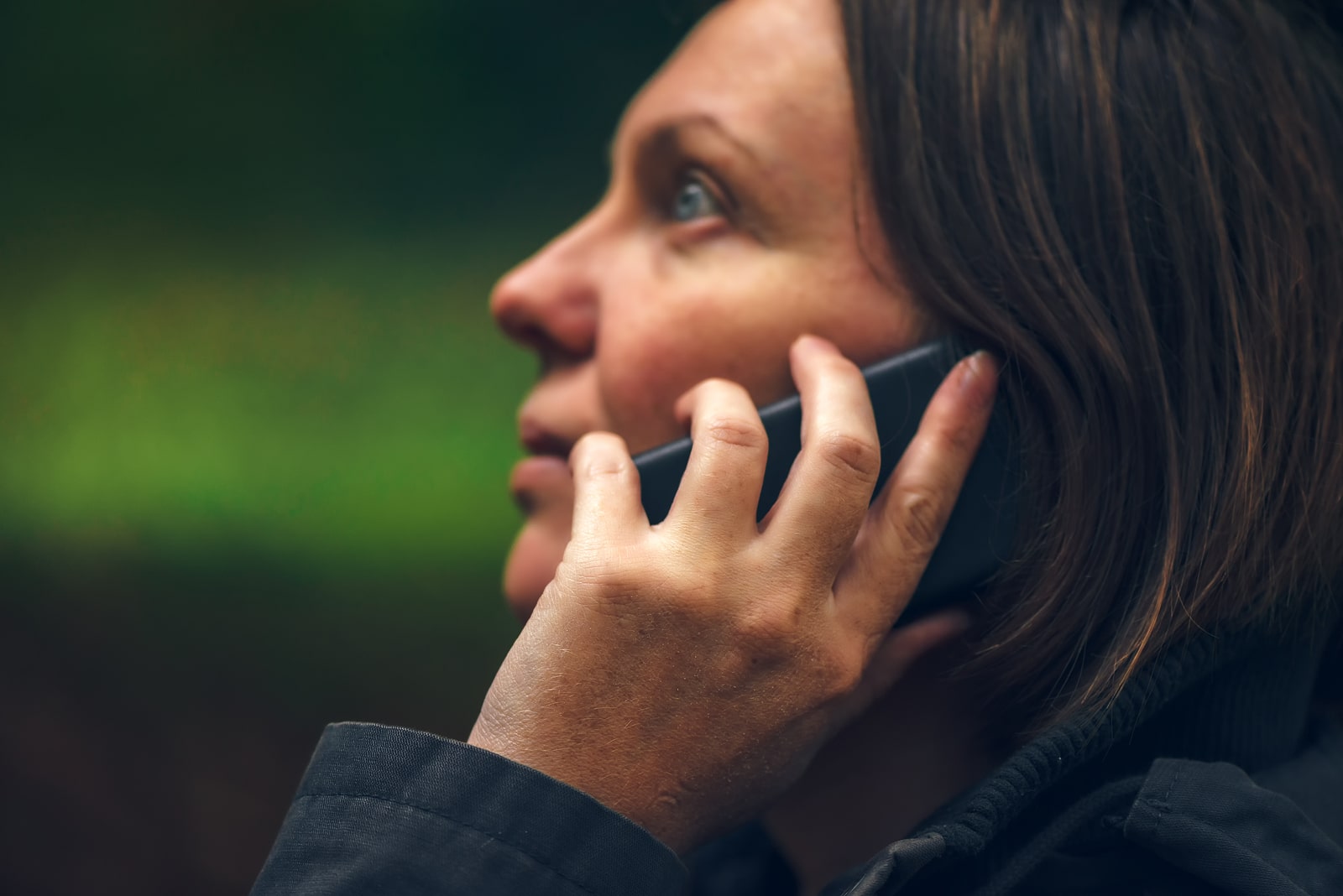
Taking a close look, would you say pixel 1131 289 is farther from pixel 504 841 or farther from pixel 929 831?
pixel 504 841

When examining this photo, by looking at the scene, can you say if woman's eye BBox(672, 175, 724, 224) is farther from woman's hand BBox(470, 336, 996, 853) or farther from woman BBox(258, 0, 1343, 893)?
woman's hand BBox(470, 336, 996, 853)

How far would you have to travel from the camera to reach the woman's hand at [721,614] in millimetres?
616

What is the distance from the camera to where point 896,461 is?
73 centimetres

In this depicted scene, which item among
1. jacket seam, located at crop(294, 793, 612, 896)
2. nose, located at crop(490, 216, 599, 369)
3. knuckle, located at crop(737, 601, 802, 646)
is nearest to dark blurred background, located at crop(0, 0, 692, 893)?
nose, located at crop(490, 216, 599, 369)

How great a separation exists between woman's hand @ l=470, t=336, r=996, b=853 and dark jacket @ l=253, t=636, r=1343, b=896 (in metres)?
0.04

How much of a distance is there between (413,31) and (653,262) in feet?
3.30

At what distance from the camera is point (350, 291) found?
159 centimetres

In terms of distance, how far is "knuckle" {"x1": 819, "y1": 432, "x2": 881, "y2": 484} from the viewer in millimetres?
672

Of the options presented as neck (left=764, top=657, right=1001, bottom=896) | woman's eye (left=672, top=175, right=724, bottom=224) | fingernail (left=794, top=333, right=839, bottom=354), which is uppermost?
woman's eye (left=672, top=175, right=724, bottom=224)

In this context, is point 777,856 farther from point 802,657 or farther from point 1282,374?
point 1282,374

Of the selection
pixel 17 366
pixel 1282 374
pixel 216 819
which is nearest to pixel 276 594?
pixel 216 819

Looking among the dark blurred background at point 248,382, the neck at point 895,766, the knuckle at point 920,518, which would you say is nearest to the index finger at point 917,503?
the knuckle at point 920,518

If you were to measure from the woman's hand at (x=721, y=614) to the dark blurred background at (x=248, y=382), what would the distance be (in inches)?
31.1

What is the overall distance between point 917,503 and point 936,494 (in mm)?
19
